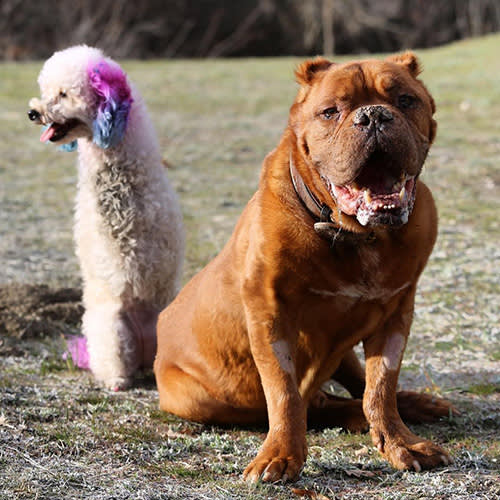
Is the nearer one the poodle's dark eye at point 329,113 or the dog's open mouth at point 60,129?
the poodle's dark eye at point 329,113

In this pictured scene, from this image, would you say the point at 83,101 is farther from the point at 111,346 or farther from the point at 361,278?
the point at 361,278

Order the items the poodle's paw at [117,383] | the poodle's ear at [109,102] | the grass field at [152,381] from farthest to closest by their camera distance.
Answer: the poodle's ear at [109,102] → the poodle's paw at [117,383] → the grass field at [152,381]

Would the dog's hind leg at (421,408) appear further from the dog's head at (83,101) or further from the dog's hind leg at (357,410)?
the dog's head at (83,101)

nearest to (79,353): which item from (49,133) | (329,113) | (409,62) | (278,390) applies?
(49,133)

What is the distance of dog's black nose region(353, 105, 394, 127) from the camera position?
306 centimetres

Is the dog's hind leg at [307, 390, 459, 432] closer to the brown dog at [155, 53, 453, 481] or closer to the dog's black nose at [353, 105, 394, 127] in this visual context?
the brown dog at [155, 53, 453, 481]

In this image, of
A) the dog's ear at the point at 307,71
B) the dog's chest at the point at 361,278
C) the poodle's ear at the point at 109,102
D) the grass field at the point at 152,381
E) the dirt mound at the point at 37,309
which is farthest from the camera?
the dirt mound at the point at 37,309

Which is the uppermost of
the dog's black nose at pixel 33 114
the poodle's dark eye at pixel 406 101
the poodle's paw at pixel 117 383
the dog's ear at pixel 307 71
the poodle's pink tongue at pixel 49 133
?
the dog's ear at pixel 307 71

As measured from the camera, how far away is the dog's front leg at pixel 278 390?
10.5 ft

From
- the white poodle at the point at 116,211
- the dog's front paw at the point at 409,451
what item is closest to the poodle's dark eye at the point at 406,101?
the dog's front paw at the point at 409,451

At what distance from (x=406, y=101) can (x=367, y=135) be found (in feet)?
1.04

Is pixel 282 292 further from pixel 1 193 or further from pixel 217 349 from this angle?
pixel 1 193

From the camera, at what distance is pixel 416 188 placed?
345cm

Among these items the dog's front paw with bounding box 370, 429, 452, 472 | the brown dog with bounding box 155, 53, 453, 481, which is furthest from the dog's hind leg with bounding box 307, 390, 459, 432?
the dog's front paw with bounding box 370, 429, 452, 472
